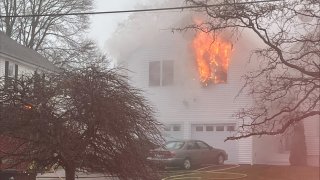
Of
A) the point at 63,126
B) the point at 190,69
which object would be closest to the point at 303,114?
the point at 63,126

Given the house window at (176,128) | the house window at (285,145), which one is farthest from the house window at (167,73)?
the house window at (285,145)

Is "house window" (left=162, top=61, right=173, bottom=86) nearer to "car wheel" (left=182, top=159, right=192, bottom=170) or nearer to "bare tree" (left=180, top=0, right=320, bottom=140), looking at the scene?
"car wheel" (left=182, top=159, right=192, bottom=170)

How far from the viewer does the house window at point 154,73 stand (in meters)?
16.1

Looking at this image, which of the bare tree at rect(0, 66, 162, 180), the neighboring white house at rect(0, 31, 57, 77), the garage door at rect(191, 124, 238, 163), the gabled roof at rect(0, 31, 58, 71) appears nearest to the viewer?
the bare tree at rect(0, 66, 162, 180)

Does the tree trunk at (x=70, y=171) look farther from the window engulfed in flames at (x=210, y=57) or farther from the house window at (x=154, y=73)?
the house window at (x=154, y=73)

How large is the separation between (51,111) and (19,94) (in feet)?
2.00

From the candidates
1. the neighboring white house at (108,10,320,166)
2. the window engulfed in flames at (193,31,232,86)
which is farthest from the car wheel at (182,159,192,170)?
the window engulfed in flames at (193,31,232,86)

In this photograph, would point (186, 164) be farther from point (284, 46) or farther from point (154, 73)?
point (284, 46)

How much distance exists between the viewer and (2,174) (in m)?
8.56

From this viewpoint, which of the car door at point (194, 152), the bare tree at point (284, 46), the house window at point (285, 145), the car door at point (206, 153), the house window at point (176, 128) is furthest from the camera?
the house window at point (176, 128)

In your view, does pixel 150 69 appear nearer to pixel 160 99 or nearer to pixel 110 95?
pixel 160 99

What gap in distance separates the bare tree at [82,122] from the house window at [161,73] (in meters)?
8.32

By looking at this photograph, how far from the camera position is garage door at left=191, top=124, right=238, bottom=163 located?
15.0m

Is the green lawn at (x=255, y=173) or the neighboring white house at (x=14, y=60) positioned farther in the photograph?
the neighboring white house at (x=14, y=60)
